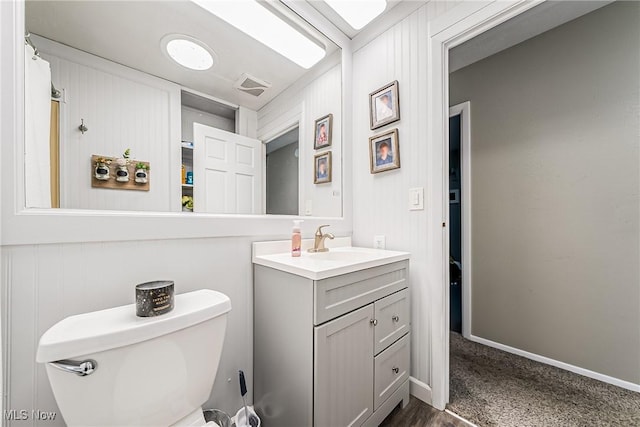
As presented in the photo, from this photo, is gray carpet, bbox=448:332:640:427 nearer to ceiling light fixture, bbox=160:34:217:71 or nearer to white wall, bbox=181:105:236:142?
white wall, bbox=181:105:236:142

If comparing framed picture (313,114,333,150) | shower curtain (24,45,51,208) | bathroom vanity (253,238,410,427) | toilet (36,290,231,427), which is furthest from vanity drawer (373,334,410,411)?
shower curtain (24,45,51,208)

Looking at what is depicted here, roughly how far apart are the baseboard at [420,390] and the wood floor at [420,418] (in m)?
0.03

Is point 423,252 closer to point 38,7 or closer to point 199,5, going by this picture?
point 199,5

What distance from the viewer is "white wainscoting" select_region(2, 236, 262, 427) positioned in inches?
28.8

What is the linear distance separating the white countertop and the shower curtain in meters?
0.76

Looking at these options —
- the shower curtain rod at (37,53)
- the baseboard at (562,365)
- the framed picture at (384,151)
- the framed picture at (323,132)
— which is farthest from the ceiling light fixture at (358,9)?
the baseboard at (562,365)

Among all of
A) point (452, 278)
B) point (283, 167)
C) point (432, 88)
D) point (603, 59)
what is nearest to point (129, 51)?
Result: point (283, 167)

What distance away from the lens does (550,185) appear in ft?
5.74

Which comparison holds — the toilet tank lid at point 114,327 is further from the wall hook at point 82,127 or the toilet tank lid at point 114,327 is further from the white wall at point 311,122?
A: the white wall at point 311,122

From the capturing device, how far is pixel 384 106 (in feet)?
5.18

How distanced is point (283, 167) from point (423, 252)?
959mm

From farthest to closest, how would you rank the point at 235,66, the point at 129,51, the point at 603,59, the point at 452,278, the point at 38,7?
the point at 452,278, the point at 603,59, the point at 235,66, the point at 129,51, the point at 38,7

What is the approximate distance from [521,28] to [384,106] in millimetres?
1209

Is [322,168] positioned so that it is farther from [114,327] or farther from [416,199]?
[114,327]
